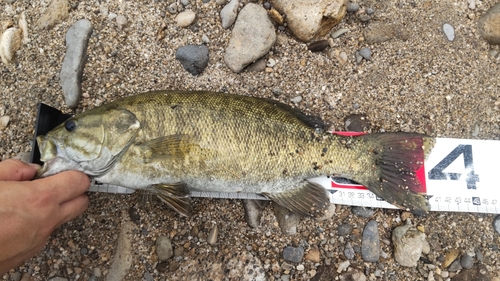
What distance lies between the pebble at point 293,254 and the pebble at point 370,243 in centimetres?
60

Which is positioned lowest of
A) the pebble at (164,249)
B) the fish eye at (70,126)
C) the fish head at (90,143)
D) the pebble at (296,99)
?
the pebble at (164,249)

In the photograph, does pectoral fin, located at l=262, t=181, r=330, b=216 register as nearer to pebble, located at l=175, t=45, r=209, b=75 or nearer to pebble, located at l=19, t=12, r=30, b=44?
pebble, located at l=175, t=45, r=209, b=75

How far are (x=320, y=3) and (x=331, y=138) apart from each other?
4.67ft

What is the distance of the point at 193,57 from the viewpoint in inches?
141

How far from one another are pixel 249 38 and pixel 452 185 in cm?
245

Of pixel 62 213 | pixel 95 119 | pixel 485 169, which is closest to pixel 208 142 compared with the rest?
pixel 95 119

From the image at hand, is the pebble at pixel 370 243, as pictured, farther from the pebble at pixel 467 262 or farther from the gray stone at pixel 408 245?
the pebble at pixel 467 262

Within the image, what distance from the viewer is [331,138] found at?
3061mm

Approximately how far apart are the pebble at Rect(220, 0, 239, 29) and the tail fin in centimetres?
181

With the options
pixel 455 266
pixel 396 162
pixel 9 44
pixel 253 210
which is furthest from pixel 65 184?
pixel 455 266

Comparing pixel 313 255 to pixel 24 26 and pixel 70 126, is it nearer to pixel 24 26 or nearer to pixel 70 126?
pixel 70 126

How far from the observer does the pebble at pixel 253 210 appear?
3.37m

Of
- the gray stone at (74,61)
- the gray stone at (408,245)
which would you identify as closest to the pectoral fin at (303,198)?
the gray stone at (408,245)

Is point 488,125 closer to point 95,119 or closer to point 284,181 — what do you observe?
point 284,181
